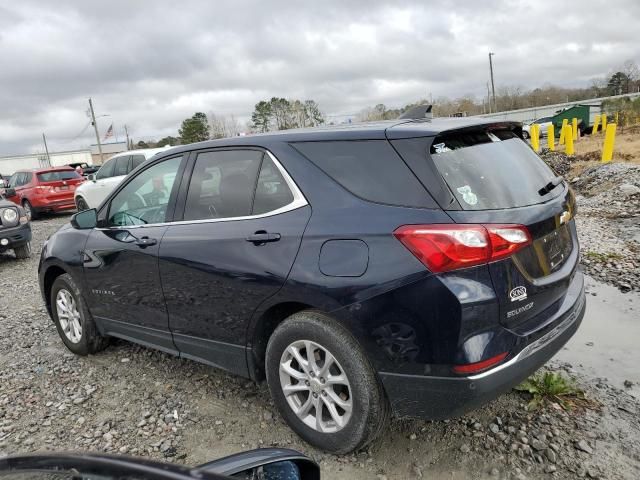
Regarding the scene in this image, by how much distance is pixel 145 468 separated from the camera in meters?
1.28

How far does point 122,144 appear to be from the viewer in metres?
87.3

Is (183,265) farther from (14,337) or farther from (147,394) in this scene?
(14,337)

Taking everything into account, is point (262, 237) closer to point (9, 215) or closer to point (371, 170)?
point (371, 170)

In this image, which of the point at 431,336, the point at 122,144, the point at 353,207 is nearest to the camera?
the point at 431,336

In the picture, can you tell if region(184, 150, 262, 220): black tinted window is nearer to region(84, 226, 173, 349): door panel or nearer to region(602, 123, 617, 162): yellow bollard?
region(84, 226, 173, 349): door panel

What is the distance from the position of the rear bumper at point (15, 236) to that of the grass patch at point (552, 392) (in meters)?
8.51

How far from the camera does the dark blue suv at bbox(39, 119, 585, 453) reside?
230 centimetres

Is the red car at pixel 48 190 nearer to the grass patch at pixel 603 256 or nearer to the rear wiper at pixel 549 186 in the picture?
the grass patch at pixel 603 256

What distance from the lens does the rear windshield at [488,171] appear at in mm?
2445

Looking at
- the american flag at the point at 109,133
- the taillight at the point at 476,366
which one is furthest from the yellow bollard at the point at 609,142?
the american flag at the point at 109,133

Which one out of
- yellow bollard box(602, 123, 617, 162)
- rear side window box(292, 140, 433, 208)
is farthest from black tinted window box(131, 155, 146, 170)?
yellow bollard box(602, 123, 617, 162)

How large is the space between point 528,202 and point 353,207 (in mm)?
916

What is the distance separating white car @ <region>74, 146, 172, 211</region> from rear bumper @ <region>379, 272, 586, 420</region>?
1101cm

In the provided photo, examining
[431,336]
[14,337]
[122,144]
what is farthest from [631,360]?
[122,144]
